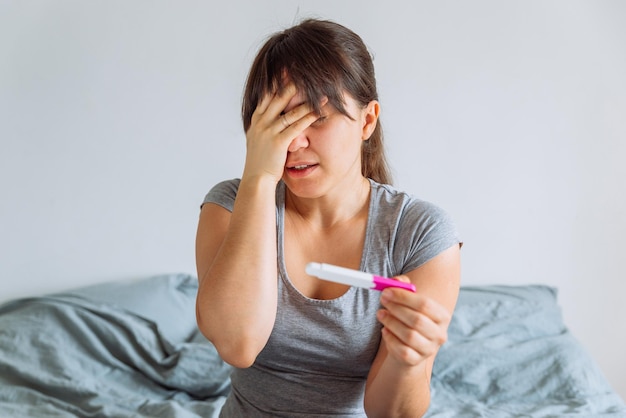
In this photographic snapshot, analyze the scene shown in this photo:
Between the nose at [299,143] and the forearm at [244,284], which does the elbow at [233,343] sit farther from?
the nose at [299,143]

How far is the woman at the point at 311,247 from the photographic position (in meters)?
1.10

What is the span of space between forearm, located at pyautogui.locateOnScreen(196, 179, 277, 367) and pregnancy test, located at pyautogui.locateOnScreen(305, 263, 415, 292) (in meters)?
0.22

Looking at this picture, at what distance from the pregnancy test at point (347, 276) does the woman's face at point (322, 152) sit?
0.94 ft

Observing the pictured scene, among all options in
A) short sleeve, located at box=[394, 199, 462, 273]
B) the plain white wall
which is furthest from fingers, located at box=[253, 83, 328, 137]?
the plain white wall

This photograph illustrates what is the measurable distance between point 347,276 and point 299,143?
1.04 feet

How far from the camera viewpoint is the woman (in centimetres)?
110

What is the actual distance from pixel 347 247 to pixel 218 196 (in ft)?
0.75

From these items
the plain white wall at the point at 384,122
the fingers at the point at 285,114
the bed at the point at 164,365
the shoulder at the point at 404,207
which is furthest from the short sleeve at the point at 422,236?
the plain white wall at the point at 384,122

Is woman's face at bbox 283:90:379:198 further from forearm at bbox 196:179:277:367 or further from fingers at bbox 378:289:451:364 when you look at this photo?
fingers at bbox 378:289:451:364

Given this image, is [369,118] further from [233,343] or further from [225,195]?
[233,343]

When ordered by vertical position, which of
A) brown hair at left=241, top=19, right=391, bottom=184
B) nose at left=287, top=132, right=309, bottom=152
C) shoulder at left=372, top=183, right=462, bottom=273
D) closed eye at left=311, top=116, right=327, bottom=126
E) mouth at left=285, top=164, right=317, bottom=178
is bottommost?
shoulder at left=372, top=183, right=462, bottom=273

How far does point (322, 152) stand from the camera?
115 cm

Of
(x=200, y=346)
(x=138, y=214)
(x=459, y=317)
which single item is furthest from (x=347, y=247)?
(x=138, y=214)

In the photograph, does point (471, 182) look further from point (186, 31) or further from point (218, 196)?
point (218, 196)
